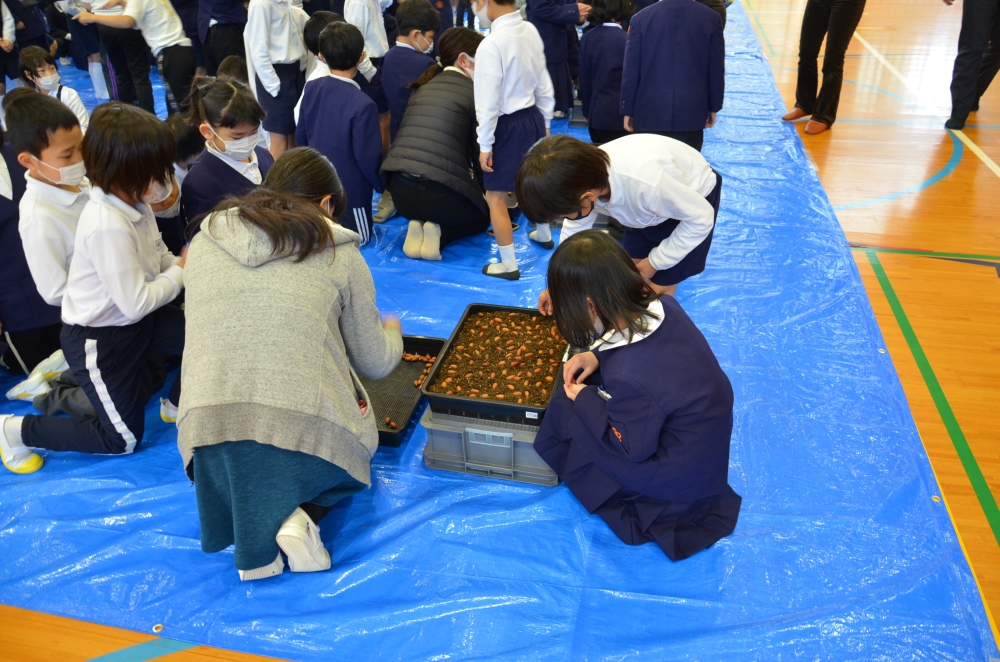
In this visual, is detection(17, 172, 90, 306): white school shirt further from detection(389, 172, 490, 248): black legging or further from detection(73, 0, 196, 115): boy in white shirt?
detection(73, 0, 196, 115): boy in white shirt

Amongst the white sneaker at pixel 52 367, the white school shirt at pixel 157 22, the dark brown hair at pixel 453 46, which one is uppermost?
the white school shirt at pixel 157 22

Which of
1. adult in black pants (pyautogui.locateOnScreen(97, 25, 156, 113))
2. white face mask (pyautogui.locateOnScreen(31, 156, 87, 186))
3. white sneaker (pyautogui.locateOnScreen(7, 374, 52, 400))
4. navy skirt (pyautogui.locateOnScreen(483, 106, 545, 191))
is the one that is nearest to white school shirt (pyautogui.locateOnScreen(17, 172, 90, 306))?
white face mask (pyautogui.locateOnScreen(31, 156, 87, 186))

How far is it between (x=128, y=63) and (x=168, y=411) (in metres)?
3.78

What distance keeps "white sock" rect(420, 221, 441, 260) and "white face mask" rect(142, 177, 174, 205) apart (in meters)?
1.50

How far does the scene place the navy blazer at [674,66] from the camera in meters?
3.33

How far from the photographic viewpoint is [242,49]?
4910mm

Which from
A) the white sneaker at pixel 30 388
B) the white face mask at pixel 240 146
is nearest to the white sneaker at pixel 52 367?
the white sneaker at pixel 30 388

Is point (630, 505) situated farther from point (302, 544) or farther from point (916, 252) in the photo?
point (916, 252)

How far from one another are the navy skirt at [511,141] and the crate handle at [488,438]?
154 centimetres

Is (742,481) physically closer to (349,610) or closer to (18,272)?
(349,610)

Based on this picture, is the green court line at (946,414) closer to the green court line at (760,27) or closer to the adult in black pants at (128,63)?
the adult in black pants at (128,63)

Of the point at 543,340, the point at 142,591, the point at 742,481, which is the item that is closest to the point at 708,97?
the point at 543,340

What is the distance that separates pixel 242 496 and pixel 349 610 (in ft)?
1.35

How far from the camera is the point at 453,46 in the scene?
355 centimetres
